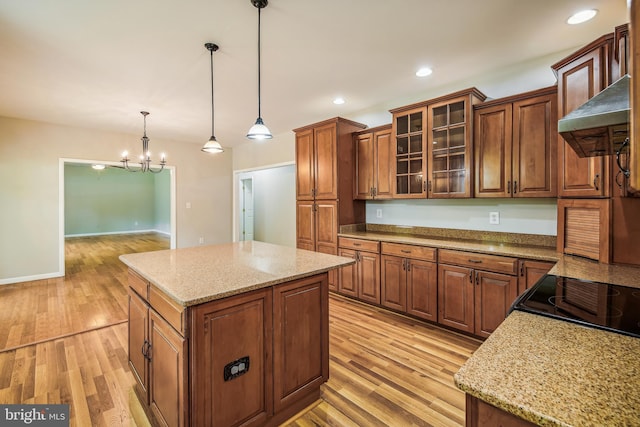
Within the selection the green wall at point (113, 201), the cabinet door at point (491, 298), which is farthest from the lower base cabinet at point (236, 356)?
the green wall at point (113, 201)

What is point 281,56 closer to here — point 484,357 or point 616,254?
point 484,357

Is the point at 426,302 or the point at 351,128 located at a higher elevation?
the point at 351,128

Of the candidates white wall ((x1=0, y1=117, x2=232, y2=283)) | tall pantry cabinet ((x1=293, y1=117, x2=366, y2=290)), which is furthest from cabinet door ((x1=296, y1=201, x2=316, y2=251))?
white wall ((x1=0, y1=117, x2=232, y2=283))

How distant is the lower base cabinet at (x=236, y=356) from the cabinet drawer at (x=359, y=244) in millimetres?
1567

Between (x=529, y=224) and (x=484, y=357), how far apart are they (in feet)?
8.16

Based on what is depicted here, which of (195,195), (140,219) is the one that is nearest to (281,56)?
(195,195)

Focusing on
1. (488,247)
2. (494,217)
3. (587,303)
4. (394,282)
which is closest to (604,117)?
(587,303)

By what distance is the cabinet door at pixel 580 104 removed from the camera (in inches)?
76.9

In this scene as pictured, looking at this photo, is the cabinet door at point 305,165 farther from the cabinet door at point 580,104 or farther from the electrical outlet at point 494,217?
the cabinet door at point 580,104

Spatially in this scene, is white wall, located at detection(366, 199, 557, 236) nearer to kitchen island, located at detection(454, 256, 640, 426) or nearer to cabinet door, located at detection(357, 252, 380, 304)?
cabinet door, located at detection(357, 252, 380, 304)

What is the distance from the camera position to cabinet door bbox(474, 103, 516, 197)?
107 inches

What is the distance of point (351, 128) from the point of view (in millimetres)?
3963

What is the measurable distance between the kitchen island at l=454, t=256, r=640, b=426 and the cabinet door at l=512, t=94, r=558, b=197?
1.89 metres

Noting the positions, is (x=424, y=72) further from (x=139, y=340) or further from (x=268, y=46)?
(x=139, y=340)
